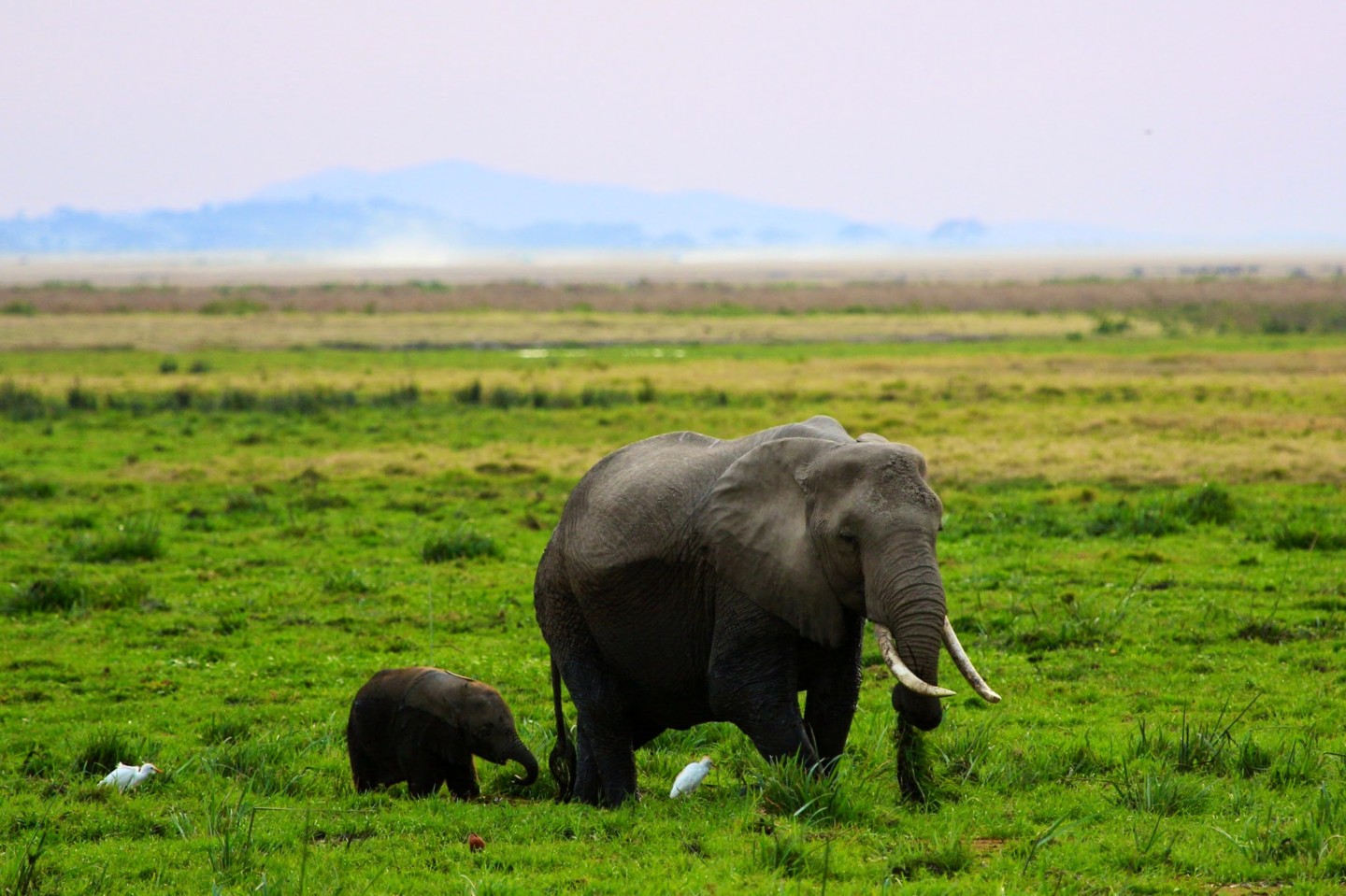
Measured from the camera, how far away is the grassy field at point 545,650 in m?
7.42

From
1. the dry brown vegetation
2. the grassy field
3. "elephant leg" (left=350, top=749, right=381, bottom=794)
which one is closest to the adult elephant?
the grassy field

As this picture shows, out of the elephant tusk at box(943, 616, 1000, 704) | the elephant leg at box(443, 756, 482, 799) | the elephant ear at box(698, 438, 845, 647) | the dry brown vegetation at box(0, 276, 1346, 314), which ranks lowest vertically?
the dry brown vegetation at box(0, 276, 1346, 314)

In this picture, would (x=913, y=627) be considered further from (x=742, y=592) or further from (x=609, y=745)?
(x=609, y=745)

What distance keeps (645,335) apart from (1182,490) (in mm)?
41770

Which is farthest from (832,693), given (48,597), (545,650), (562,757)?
(48,597)

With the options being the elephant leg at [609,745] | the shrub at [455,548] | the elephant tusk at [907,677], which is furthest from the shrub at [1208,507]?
the elephant tusk at [907,677]

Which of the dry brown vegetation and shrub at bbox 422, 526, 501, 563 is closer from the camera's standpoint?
shrub at bbox 422, 526, 501, 563

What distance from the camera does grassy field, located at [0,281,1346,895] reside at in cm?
742

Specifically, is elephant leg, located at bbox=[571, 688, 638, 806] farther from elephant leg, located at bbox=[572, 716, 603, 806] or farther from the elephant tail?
the elephant tail

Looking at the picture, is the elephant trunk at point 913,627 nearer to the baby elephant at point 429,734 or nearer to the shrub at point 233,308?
the baby elephant at point 429,734

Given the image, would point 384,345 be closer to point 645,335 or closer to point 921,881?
point 645,335

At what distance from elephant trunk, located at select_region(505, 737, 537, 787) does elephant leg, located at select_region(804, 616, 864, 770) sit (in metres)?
2.04

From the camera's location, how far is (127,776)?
905 centimetres

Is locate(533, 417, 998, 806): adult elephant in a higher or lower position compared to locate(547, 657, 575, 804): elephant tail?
higher
